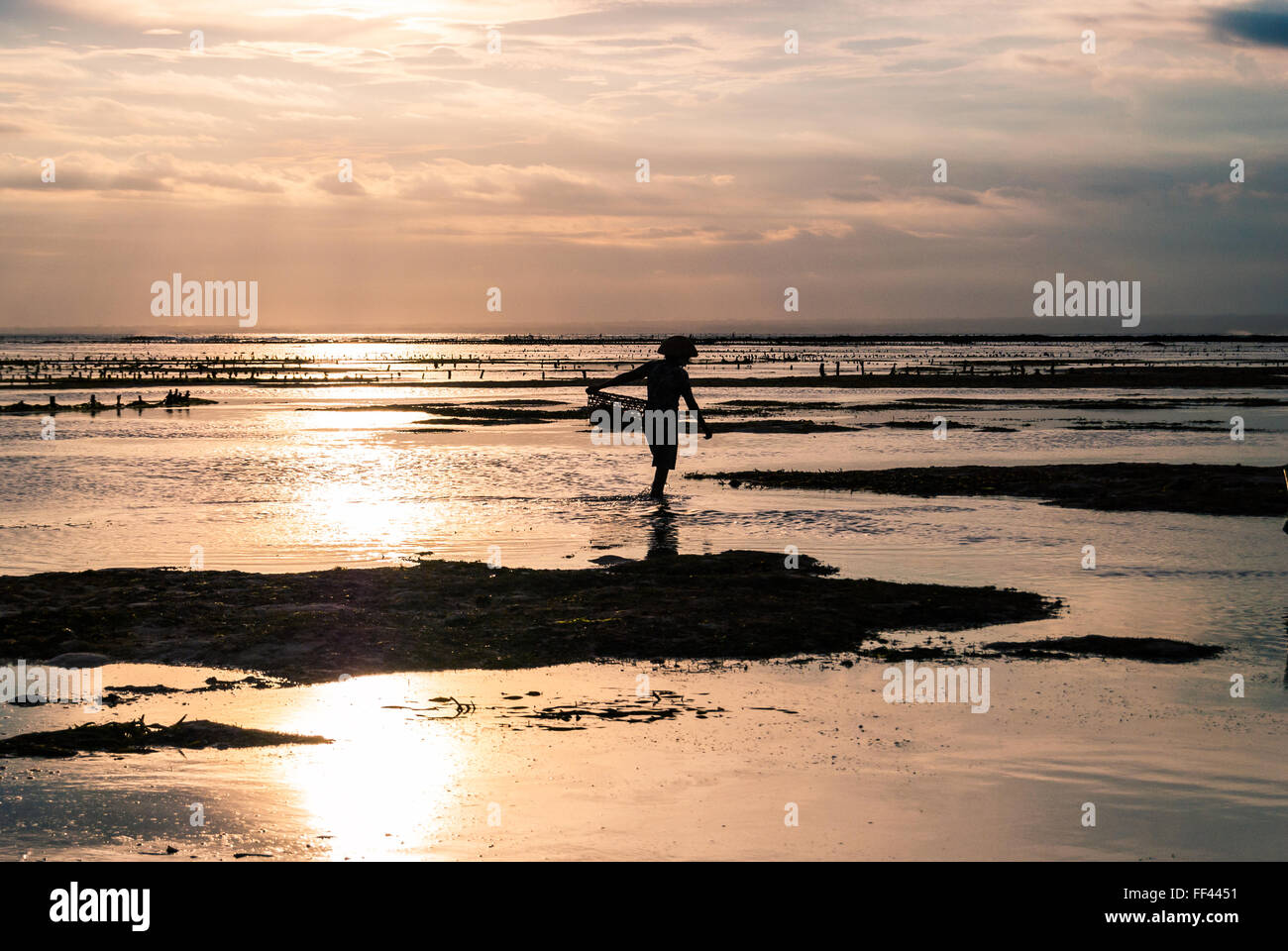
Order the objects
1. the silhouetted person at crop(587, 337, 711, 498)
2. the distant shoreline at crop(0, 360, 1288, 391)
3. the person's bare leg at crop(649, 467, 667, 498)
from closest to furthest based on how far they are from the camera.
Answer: the silhouetted person at crop(587, 337, 711, 498)
the person's bare leg at crop(649, 467, 667, 498)
the distant shoreline at crop(0, 360, 1288, 391)

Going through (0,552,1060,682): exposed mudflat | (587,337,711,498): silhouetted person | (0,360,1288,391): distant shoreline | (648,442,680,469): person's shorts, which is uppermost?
(0,360,1288,391): distant shoreline

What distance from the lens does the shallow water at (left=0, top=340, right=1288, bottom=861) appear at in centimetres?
665

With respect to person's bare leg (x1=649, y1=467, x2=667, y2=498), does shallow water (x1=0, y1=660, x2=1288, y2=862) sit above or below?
below

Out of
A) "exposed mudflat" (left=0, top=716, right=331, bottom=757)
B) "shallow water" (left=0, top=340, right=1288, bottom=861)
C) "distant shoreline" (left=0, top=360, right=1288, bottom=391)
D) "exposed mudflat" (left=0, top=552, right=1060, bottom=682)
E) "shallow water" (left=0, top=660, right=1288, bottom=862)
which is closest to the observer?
"shallow water" (left=0, top=660, right=1288, bottom=862)

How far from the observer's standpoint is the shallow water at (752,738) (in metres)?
6.65

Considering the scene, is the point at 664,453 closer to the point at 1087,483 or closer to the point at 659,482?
the point at 659,482

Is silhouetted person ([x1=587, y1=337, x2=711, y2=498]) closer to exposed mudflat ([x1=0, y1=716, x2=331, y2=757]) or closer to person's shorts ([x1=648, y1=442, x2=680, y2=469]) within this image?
person's shorts ([x1=648, y1=442, x2=680, y2=469])

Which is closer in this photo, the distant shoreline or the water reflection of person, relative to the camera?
the water reflection of person

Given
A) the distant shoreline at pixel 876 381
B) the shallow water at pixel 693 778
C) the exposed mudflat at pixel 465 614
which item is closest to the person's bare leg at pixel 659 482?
the exposed mudflat at pixel 465 614

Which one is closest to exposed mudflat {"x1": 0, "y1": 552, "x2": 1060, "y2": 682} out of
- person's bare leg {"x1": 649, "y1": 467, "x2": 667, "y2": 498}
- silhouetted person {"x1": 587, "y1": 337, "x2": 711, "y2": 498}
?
silhouetted person {"x1": 587, "y1": 337, "x2": 711, "y2": 498}

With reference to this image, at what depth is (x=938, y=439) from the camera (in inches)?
1529
